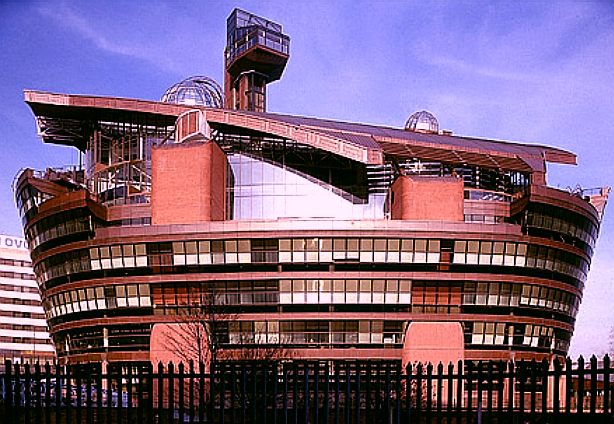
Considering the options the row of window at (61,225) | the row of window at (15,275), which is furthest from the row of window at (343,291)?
the row of window at (15,275)

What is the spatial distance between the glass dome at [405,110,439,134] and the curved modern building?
28.3ft

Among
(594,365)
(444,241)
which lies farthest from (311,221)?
(594,365)

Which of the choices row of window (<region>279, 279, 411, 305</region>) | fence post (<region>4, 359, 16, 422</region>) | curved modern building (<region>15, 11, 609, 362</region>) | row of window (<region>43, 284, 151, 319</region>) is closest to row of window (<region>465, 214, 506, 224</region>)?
curved modern building (<region>15, 11, 609, 362</region>)

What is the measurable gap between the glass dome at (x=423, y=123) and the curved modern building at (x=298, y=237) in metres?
8.62

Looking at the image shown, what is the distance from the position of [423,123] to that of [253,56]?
1927cm

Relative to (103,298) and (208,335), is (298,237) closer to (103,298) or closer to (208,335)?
(208,335)

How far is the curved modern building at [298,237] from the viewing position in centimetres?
5959

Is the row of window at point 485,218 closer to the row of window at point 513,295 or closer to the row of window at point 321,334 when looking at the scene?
the row of window at point 513,295

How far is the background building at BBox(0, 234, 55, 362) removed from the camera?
118312mm

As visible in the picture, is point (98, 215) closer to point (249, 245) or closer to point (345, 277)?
point (249, 245)

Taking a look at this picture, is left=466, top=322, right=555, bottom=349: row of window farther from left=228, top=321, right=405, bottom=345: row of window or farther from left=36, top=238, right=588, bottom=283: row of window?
left=228, top=321, right=405, bottom=345: row of window

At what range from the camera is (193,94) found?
7531cm

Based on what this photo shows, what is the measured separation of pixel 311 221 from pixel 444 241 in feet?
30.4

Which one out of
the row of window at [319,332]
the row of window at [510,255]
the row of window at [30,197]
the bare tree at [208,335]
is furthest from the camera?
the row of window at [30,197]
